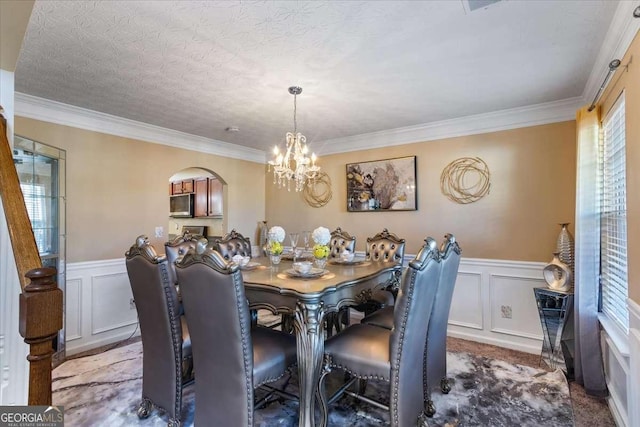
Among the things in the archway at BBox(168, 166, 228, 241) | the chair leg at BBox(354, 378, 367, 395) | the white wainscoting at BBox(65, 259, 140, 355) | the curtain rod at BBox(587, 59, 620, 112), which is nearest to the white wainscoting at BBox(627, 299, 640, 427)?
the curtain rod at BBox(587, 59, 620, 112)

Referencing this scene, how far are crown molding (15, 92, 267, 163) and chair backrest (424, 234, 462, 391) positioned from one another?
139 inches

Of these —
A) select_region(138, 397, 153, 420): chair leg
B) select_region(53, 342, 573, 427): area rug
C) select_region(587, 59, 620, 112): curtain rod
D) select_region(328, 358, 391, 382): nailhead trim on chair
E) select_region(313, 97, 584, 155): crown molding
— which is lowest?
select_region(53, 342, 573, 427): area rug

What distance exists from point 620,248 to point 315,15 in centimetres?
241

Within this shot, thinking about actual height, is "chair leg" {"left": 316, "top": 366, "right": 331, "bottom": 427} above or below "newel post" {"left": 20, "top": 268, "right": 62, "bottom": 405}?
below

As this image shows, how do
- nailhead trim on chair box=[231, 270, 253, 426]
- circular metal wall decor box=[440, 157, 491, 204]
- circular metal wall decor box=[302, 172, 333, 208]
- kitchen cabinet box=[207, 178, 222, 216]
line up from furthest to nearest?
1. kitchen cabinet box=[207, 178, 222, 216]
2. circular metal wall decor box=[302, 172, 333, 208]
3. circular metal wall decor box=[440, 157, 491, 204]
4. nailhead trim on chair box=[231, 270, 253, 426]

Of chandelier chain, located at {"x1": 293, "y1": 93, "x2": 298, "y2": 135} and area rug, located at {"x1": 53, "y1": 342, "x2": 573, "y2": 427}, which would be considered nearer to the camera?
area rug, located at {"x1": 53, "y1": 342, "x2": 573, "y2": 427}

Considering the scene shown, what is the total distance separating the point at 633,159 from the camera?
5.90 ft

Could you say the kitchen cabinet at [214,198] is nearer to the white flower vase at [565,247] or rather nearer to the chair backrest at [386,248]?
the chair backrest at [386,248]

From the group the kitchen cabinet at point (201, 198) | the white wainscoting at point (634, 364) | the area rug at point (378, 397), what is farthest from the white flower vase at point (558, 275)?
the kitchen cabinet at point (201, 198)

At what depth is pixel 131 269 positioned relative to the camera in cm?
203

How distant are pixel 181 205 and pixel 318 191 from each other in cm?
315

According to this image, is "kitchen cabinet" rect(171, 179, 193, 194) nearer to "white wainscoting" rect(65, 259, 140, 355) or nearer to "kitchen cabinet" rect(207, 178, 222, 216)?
"kitchen cabinet" rect(207, 178, 222, 216)

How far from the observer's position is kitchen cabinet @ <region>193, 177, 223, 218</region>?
5751mm

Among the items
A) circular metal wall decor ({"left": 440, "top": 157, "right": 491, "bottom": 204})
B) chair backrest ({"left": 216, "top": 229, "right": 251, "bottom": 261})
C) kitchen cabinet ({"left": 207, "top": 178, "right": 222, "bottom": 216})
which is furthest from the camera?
kitchen cabinet ({"left": 207, "top": 178, "right": 222, "bottom": 216})
